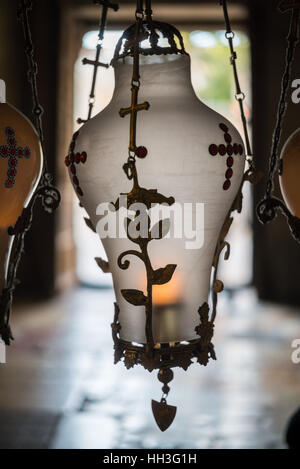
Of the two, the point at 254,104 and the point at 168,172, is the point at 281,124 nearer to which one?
the point at 168,172

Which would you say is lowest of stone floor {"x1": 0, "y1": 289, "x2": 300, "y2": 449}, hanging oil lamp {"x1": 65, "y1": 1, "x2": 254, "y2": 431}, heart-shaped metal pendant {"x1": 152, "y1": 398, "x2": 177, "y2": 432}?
stone floor {"x1": 0, "y1": 289, "x2": 300, "y2": 449}

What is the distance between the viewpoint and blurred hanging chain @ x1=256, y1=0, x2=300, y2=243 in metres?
0.57

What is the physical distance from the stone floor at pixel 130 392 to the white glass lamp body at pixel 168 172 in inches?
62.7

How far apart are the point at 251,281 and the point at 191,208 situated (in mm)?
5288

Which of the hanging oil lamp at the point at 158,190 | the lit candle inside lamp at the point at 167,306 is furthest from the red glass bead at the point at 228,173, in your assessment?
the lit candle inside lamp at the point at 167,306

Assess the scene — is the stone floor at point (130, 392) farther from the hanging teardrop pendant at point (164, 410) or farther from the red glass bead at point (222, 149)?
the red glass bead at point (222, 149)

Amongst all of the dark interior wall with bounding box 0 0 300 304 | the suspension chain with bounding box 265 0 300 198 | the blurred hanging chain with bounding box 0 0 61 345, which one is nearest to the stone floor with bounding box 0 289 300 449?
the dark interior wall with bounding box 0 0 300 304

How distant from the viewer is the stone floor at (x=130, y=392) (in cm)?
216

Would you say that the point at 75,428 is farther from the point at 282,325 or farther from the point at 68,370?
the point at 282,325

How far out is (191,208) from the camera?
554 mm

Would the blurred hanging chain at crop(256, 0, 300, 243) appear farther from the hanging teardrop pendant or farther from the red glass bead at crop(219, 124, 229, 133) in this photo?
the hanging teardrop pendant

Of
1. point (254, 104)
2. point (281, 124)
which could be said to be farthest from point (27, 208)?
point (254, 104)

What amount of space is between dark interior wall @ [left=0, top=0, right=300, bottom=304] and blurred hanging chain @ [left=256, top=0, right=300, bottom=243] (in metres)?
4.45
